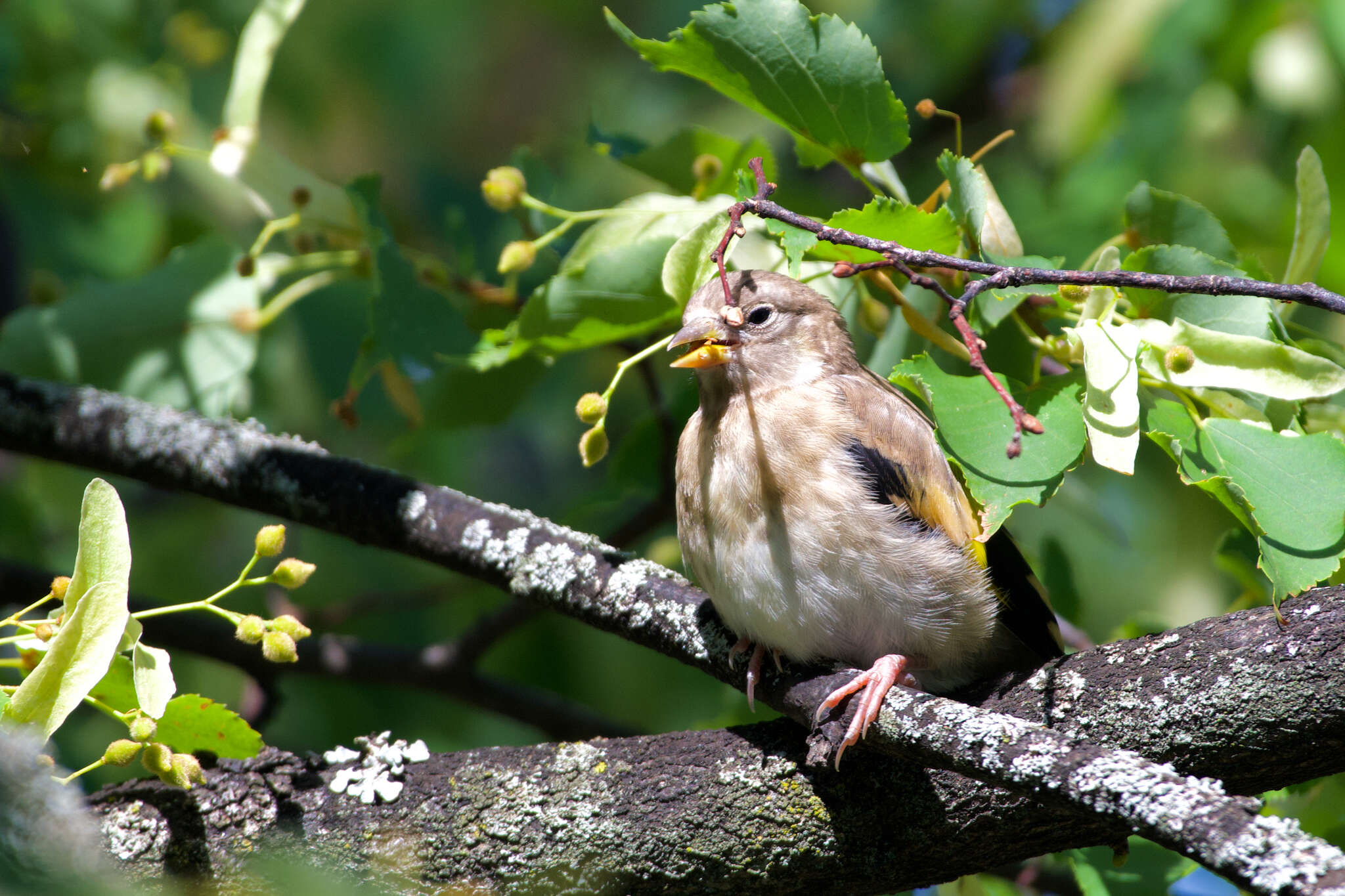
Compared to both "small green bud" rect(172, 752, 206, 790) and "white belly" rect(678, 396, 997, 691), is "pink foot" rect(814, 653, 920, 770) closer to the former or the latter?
"white belly" rect(678, 396, 997, 691)

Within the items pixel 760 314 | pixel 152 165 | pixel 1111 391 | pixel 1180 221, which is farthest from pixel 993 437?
pixel 152 165

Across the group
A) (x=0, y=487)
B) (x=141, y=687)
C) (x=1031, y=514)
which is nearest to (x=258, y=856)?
(x=141, y=687)

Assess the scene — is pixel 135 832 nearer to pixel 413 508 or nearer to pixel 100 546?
pixel 100 546

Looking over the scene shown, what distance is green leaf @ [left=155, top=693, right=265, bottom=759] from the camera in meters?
2.49

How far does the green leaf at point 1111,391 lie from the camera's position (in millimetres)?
2279

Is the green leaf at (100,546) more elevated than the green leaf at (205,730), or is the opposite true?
the green leaf at (100,546)

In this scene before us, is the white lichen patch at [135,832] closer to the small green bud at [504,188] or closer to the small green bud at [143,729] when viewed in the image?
the small green bud at [143,729]

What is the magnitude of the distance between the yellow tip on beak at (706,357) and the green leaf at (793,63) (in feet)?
2.17

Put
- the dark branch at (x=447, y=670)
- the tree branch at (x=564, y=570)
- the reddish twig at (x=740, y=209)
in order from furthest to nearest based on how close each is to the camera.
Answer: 1. the dark branch at (x=447, y=670)
2. the reddish twig at (x=740, y=209)
3. the tree branch at (x=564, y=570)

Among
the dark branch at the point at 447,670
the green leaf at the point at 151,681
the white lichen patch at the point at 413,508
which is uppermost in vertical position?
the green leaf at the point at 151,681

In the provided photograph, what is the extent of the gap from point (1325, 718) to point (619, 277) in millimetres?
1958

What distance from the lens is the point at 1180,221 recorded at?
9.35ft

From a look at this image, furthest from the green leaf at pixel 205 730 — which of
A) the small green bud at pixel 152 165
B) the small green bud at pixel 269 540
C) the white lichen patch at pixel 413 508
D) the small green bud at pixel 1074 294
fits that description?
the small green bud at pixel 1074 294

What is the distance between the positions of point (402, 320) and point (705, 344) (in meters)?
0.88
